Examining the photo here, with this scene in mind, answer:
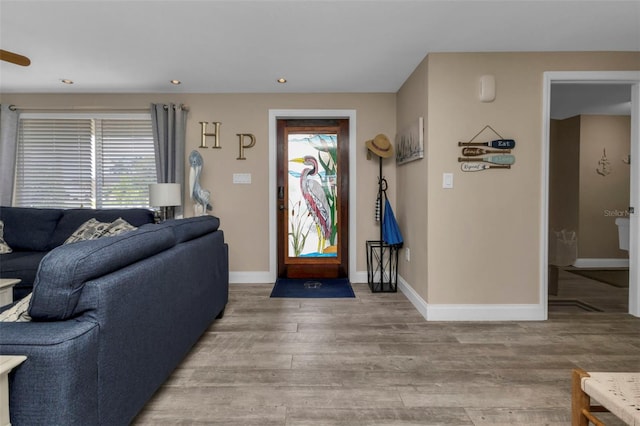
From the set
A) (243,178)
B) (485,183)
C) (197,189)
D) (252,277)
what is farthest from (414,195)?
(197,189)

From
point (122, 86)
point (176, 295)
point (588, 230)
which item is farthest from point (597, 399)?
point (588, 230)

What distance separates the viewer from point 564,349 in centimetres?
223

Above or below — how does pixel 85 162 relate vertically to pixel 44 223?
above

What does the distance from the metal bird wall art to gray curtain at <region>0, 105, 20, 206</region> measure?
7.05 ft

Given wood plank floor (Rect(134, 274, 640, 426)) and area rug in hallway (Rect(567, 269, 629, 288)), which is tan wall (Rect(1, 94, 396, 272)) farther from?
area rug in hallway (Rect(567, 269, 629, 288))

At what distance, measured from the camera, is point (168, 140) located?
385cm

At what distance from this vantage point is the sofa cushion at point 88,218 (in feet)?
10.7

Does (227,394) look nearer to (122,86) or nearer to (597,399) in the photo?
(597,399)

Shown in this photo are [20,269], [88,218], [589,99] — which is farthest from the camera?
[589,99]

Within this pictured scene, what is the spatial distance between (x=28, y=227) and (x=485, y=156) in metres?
4.40

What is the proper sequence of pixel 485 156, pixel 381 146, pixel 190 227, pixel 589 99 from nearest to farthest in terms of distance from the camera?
pixel 190 227 → pixel 485 156 → pixel 381 146 → pixel 589 99

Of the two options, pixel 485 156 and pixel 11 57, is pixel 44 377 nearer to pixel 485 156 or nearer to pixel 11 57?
pixel 11 57

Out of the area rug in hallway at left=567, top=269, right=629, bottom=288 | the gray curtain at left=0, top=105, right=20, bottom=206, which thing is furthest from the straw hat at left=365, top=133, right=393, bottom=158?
the gray curtain at left=0, top=105, right=20, bottom=206

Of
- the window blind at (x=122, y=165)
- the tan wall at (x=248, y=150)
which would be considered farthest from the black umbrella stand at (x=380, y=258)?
the window blind at (x=122, y=165)
